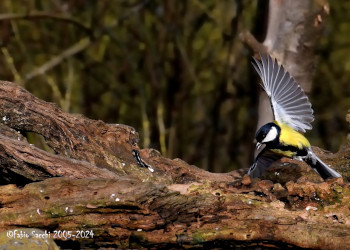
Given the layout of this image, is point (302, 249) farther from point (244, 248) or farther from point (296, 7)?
point (296, 7)

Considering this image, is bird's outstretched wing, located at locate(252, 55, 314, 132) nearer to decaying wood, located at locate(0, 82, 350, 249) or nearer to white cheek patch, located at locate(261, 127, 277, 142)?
white cheek patch, located at locate(261, 127, 277, 142)

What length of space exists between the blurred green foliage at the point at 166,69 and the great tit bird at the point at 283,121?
3.22m

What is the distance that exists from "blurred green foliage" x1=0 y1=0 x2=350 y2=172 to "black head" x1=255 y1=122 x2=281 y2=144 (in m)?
3.42

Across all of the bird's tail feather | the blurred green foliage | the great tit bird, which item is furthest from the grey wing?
the blurred green foliage

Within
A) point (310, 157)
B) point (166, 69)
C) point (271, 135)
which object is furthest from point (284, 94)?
point (166, 69)

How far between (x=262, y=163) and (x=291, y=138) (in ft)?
0.97

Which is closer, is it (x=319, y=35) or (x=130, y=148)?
(x=130, y=148)

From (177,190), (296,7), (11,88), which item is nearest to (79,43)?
(296,7)

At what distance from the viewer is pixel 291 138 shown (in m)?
4.64

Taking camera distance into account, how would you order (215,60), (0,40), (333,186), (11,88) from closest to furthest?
(333,186)
(11,88)
(0,40)
(215,60)

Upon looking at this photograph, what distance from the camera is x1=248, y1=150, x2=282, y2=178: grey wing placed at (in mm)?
4324

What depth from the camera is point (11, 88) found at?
4.01 meters

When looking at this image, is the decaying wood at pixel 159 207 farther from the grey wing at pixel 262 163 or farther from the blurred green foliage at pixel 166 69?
the blurred green foliage at pixel 166 69

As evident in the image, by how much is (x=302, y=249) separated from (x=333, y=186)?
0.40 metres
